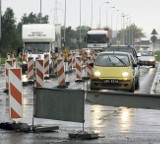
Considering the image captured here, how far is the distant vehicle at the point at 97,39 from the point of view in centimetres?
7250

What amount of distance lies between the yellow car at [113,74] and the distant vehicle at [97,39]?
4624cm

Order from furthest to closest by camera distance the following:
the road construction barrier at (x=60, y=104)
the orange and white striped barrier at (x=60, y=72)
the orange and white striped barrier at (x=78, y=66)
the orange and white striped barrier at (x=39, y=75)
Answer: the orange and white striped barrier at (x=78, y=66)
the orange and white striped barrier at (x=60, y=72)
the orange and white striped barrier at (x=39, y=75)
the road construction barrier at (x=60, y=104)

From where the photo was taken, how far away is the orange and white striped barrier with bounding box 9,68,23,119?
44.0 ft

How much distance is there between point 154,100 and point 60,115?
2.42m

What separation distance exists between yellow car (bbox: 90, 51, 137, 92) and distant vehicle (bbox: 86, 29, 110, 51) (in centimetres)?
4624

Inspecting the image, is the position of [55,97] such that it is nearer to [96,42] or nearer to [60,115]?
[60,115]

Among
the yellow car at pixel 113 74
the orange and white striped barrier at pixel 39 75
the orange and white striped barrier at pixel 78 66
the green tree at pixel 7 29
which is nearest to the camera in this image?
the orange and white striped barrier at pixel 39 75

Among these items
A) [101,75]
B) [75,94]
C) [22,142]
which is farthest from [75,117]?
[101,75]

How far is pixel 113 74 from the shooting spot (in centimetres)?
2503

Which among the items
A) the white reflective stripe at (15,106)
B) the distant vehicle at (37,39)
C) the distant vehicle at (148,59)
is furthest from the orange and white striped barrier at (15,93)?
the distant vehicle at (148,59)

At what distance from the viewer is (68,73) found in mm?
42094

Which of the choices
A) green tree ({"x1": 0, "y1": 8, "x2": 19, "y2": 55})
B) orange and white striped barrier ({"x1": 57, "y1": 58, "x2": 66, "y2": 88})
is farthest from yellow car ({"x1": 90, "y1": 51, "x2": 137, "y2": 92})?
green tree ({"x1": 0, "y1": 8, "x2": 19, "y2": 55})

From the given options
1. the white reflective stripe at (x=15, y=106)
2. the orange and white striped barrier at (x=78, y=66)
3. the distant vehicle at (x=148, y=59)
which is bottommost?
the distant vehicle at (x=148, y=59)

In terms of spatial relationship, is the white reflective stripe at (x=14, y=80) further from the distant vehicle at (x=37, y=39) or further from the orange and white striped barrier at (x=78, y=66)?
the distant vehicle at (x=37, y=39)
